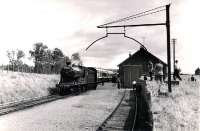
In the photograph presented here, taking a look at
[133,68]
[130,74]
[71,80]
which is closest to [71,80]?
[71,80]

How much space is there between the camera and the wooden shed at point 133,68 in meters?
52.0

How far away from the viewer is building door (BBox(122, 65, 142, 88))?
51.9 metres

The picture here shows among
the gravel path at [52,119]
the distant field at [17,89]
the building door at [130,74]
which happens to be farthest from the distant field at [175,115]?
the building door at [130,74]

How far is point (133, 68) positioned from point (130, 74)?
4.57 ft

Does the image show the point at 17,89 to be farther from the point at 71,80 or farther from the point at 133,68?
the point at 133,68

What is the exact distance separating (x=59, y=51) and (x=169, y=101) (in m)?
88.3

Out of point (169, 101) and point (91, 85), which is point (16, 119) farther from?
point (91, 85)

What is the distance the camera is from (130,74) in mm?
52312

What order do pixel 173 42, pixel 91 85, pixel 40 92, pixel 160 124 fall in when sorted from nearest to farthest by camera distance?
pixel 160 124
pixel 40 92
pixel 91 85
pixel 173 42

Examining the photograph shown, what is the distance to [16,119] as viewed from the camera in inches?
617

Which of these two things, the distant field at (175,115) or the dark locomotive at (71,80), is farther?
the dark locomotive at (71,80)

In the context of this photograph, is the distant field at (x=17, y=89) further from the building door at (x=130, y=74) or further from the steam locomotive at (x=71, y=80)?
the building door at (x=130, y=74)

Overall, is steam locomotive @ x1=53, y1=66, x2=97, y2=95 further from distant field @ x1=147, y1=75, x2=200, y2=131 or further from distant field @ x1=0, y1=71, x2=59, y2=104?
distant field @ x1=147, y1=75, x2=200, y2=131

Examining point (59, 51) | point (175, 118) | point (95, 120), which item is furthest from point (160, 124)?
point (59, 51)
